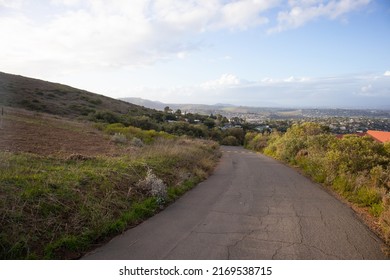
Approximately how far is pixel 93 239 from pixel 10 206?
162cm

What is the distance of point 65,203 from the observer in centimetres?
678

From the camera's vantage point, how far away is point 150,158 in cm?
1309

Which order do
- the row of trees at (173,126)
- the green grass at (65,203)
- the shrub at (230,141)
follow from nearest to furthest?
the green grass at (65,203) < the row of trees at (173,126) < the shrub at (230,141)

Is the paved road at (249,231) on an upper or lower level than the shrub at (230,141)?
upper

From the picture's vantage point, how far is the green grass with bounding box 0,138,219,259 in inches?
220

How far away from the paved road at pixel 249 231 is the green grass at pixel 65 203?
0.40 meters

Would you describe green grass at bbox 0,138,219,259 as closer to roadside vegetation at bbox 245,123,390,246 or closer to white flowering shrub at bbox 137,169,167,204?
white flowering shrub at bbox 137,169,167,204

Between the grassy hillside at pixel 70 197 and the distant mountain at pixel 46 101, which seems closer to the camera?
the grassy hillside at pixel 70 197

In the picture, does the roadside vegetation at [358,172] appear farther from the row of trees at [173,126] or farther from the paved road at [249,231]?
the row of trees at [173,126]

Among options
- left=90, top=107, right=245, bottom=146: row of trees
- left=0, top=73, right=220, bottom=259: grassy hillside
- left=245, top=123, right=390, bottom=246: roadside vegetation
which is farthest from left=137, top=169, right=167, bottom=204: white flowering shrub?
left=90, top=107, right=245, bottom=146: row of trees

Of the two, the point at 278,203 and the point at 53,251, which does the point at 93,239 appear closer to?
the point at 53,251

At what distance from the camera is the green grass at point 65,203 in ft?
18.3

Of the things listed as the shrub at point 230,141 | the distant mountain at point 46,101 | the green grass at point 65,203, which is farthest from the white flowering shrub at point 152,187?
the shrub at point 230,141

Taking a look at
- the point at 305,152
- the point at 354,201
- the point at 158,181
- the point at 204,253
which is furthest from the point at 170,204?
the point at 305,152
